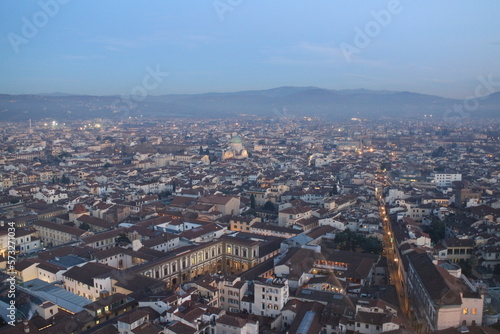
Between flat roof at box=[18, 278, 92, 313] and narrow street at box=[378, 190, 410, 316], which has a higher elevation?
flat roof at box=[18, 278, 92, 313]

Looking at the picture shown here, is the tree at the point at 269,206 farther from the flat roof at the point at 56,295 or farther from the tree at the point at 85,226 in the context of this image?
the flat roof at the point at 56,295

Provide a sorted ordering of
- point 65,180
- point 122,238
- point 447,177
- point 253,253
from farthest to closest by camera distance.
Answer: point 65,180, point 447,177, point 122,238, point 253,253

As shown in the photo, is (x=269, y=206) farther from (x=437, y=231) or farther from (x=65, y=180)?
(x=65, y=180)

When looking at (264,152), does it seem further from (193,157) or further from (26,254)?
(26,254)

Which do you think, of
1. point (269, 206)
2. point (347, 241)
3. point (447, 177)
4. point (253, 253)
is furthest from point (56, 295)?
point (447, 177)

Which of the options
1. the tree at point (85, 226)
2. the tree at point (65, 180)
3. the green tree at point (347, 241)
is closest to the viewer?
the green tree at point (347, 241)

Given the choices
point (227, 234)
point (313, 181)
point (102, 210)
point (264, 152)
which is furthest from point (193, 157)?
point (227, 234)

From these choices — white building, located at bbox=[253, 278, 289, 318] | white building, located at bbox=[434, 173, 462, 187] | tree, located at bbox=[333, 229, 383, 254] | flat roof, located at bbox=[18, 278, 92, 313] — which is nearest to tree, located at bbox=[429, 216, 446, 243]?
tree, located at bbox=[333, 229, 383, 254]

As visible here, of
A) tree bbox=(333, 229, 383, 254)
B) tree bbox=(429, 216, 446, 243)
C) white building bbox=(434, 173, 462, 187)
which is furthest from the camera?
white building bbox=(434, 173, 462, 187)

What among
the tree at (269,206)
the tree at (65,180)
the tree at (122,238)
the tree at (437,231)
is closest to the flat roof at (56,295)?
the tree at (122,238)

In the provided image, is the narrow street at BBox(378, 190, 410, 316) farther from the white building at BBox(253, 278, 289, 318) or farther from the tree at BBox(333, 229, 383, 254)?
the white building at BBox(253, 278, 289, 318)

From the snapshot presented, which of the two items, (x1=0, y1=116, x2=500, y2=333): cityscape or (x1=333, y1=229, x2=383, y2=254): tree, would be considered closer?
(x1=0, y1=116, x2=500, y2=333): cityscape
